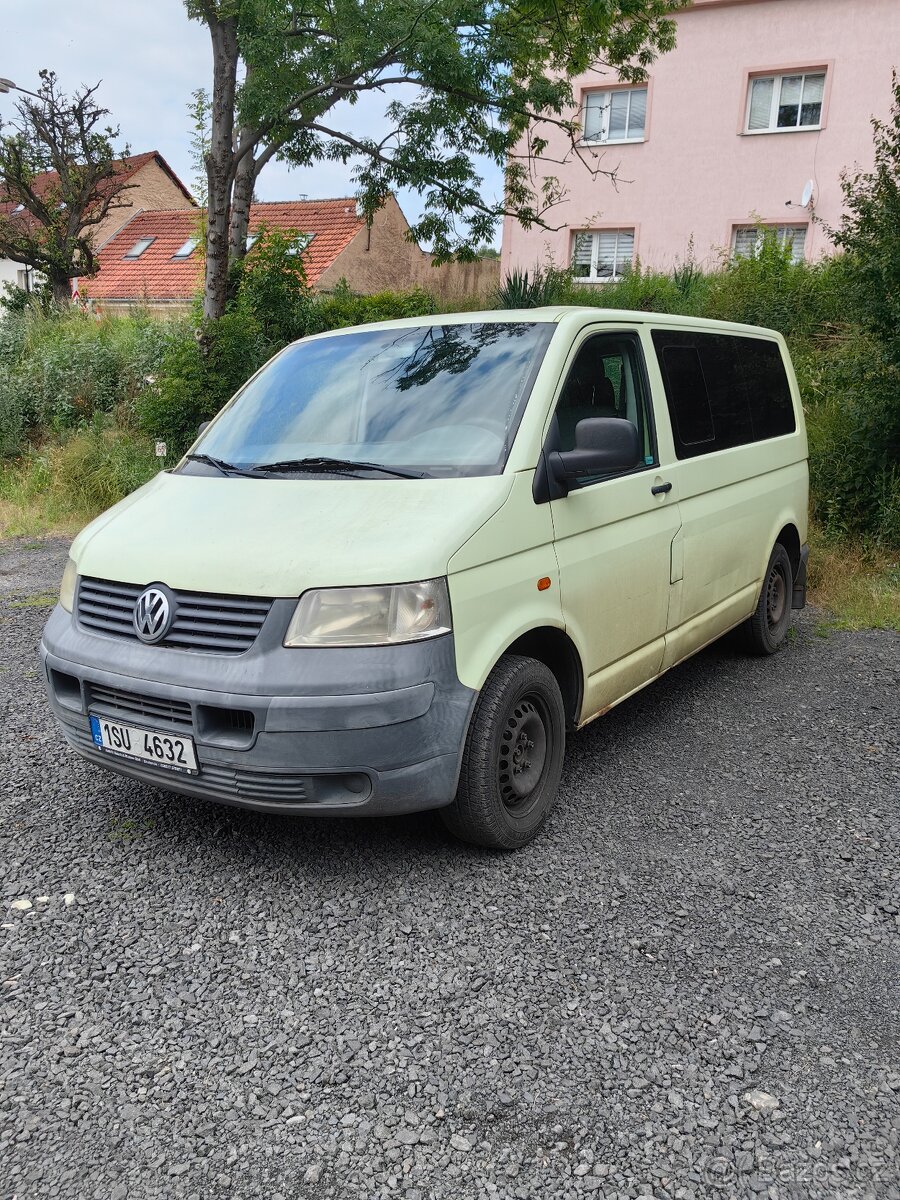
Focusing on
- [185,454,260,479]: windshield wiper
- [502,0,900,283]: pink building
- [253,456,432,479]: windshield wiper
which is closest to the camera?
[253,456,432,479]: windshield wiper

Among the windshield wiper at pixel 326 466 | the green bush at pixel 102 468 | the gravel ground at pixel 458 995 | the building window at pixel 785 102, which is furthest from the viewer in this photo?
the building window at pixel 785 102

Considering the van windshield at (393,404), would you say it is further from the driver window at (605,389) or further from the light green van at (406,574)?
the driver window at (605,389)

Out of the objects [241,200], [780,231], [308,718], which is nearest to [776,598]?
[308,718]

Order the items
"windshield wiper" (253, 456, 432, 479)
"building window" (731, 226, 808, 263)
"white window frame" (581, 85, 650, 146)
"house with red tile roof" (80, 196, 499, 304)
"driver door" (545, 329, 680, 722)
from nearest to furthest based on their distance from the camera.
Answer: "windshield wiper" (253, 456, 432, 479) < "driver door" (545, 329, 680, 722) < "building window" (731, 226, 808, 263) < "white window frame" (581, 85, 650, 146) < "house with red tile roof" (80, 196, 499, 304)

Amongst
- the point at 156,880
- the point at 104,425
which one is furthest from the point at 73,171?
the point at 156,880

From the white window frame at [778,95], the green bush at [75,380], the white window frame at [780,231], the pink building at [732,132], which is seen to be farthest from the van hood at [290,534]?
the white window frame at [778,95]

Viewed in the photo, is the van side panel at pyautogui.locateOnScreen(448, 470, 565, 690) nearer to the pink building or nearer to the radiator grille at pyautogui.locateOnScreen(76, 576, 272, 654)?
the radiator grille at pyautogui.locateOnScreen(76, 576, 272, 654)

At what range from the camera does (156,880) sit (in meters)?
3.42

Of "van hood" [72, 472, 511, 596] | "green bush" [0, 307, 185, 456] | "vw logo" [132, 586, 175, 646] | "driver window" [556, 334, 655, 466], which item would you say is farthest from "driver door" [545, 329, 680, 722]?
"green bush" [0, 307, 185, 456]

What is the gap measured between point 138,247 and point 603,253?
18279 millimetres

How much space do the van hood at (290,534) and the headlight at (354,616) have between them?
0.04 meters

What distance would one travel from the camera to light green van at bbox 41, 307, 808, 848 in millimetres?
3109

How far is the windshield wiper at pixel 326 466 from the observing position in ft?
11.9

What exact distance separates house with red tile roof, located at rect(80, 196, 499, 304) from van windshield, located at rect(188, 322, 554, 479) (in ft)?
68.4
